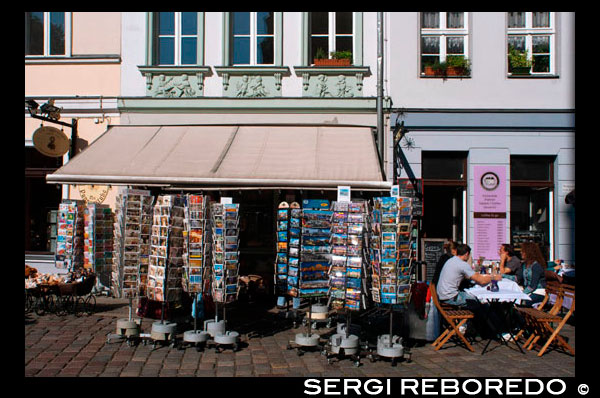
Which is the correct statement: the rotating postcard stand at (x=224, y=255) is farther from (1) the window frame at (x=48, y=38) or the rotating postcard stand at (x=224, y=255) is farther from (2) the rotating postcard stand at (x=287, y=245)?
(1) the window frame at (x=48, y=38)

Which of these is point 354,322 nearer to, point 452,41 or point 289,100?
point 289,100

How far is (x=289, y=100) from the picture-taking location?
9789 millimetres

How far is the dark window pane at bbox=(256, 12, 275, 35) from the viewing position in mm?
10195

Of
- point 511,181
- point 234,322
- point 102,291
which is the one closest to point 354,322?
point 234,322

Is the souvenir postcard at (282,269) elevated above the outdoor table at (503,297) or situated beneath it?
elevated above

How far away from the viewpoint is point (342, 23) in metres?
10.1

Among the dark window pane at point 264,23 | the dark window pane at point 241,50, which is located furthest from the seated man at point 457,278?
the dark window pane at point 264,23

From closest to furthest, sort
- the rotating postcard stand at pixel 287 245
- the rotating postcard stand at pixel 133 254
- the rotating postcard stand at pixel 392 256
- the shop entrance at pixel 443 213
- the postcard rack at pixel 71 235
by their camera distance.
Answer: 1. the rotating postcard stand at pixel 392 256
2. the rotating postcard stand at pixel 133 254
3. the rotating postcard stand at pixel 287 245
4. the postcard rack at pixel 71 235
5. the shop entrance at pixel 443 213

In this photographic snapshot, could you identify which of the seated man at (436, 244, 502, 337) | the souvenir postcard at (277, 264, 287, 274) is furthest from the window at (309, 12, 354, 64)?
the seated man at (436, 244, 502, 337)

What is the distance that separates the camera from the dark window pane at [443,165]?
987cm

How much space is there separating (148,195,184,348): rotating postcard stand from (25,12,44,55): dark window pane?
682 cm

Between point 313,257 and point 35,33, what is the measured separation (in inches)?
343

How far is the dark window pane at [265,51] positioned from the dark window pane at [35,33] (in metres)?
4.82

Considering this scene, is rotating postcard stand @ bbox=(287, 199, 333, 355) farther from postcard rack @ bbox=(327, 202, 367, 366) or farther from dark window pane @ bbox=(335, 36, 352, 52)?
dark window pane @ bbox=(335, 36, 352, 52)
